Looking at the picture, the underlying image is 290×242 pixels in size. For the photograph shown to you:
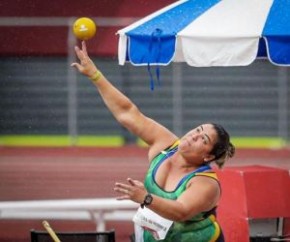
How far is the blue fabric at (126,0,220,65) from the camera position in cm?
693

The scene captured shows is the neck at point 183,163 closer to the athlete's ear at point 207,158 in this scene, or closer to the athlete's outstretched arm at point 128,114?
the athlete's ear at point 207,158

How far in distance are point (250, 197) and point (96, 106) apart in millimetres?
11466

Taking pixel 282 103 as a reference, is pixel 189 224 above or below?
above

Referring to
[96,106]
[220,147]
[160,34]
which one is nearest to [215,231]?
[220,147]

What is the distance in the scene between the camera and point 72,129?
17.6 metres

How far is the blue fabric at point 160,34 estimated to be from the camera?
6.93m

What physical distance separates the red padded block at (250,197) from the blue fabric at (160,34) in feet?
2.92

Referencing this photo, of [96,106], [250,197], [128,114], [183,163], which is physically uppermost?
[128,114]

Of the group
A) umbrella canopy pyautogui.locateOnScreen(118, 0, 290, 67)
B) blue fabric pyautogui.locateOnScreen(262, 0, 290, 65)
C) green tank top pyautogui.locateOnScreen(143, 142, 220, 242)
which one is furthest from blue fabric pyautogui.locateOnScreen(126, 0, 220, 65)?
green tank top pyautogui.locateOnScreen(143, 142, 220, 242)

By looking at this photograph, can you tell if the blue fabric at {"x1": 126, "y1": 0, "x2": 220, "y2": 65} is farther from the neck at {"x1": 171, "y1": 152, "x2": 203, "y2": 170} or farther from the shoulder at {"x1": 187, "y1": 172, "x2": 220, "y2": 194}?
the shoulder at {"x1": 187, "y1": 172, "x2": 220, "y2": 194}

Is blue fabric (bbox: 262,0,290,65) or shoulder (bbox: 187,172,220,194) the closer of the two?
shoulder (bbox: 187,172,220,194)

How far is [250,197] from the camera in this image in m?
7.25

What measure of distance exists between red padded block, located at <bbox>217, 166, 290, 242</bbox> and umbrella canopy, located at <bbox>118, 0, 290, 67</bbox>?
73 cm

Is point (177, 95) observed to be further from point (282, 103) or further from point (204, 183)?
point (204, 183)
